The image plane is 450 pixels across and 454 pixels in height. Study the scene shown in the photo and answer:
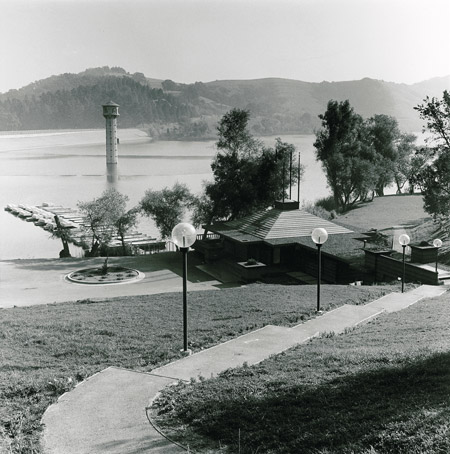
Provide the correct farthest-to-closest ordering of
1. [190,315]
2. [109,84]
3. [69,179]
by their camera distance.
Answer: [109,84] < [69,179] < [190,315]

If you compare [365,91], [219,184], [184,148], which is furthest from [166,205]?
[365,91]

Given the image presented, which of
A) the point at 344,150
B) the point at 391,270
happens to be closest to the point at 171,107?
the point at 344,150

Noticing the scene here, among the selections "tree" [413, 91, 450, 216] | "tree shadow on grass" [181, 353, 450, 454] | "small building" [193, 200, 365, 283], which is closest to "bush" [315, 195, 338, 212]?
"small building" [193, 200, 365, 283]

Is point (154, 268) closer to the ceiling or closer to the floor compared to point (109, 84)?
closer to the floor

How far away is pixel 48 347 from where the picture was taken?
9.48 m

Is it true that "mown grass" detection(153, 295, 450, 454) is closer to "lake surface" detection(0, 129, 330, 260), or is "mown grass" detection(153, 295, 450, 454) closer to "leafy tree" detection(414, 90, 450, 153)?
"leafy tree" detection(414, 90, 450, 153)

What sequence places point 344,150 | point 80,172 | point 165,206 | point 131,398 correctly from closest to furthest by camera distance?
point 131,398 → point 165,206 → point 344,150 → point 80,172

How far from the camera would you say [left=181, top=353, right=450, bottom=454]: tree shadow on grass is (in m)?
4.47

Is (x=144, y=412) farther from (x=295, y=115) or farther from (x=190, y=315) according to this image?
(x=295, y=115)

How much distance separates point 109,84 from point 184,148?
48.6m

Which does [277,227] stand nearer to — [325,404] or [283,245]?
[283,245]

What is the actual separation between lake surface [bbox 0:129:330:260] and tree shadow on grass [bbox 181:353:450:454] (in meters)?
36.2

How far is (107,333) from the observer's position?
1060 cm

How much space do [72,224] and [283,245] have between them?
33177 mm
